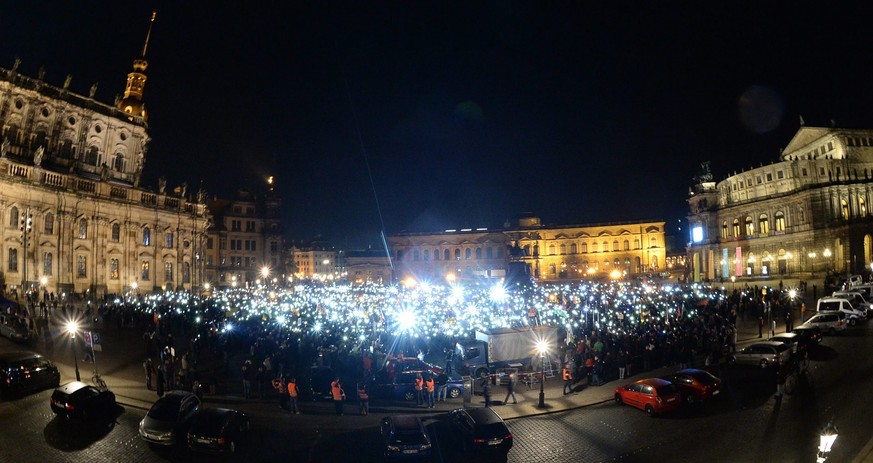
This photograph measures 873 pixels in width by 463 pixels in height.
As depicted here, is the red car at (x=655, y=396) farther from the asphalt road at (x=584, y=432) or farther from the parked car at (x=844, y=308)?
the parked car at (x=844, y=308)

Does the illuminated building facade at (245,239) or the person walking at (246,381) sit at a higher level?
the illuminated building facade at (245,239)

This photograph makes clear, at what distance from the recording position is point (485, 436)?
14.4 metres

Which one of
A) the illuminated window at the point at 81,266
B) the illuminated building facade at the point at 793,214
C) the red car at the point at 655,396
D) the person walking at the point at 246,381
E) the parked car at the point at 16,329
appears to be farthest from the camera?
the illuminated building facade at the point at 793,214

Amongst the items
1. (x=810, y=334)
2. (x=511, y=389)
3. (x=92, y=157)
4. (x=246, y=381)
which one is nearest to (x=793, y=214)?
(x=810, y=334)

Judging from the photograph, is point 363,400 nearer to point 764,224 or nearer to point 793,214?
point 793,214

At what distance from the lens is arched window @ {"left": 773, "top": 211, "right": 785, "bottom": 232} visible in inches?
2741

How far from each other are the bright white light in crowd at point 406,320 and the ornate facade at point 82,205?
2686 cm

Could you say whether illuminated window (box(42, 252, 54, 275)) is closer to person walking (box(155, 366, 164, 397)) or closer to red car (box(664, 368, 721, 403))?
person walking (box(155, 366, 164, 397))

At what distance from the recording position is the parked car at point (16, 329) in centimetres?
2636

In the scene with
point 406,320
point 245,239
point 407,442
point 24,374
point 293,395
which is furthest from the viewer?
point 245,239

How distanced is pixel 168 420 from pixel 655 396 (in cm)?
1513

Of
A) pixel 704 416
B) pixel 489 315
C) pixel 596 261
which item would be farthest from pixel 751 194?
pixel 704 416

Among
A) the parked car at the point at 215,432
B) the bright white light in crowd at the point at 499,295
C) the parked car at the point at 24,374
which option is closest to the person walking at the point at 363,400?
the parked car at the point at 215,432

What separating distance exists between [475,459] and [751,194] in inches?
3194
